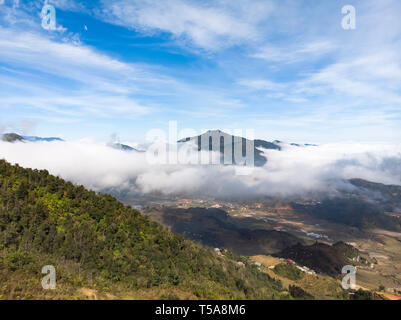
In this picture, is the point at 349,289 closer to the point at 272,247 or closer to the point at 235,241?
the point at 272,247

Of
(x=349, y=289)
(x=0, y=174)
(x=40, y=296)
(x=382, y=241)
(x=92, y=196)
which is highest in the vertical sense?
(x=0, y=174)

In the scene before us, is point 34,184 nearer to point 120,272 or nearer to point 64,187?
point 64,187

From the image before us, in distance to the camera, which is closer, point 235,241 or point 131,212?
point 131,212

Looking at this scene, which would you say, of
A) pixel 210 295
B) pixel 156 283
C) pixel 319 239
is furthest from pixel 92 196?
pixel 319 239

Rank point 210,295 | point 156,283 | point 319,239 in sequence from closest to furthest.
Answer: point 210,295 → point 156,283 → point 319,239

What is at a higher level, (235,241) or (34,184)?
(34,184)

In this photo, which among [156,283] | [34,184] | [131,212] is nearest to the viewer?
Answer: [156,283]

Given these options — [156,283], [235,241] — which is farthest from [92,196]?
[235,241]
